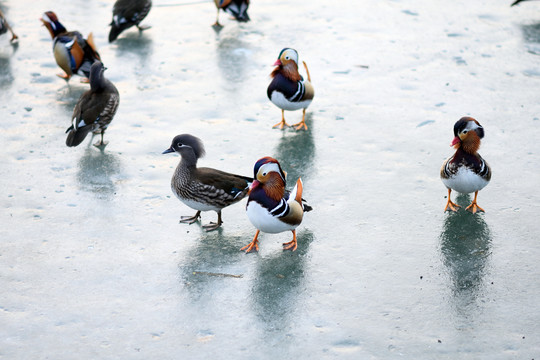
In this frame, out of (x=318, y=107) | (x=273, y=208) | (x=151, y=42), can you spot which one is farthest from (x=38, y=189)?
(x=151, y=42)

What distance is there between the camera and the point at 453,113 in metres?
7.61

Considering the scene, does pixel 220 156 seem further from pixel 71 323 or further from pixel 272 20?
pixel 272 20

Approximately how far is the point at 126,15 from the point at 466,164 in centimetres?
572

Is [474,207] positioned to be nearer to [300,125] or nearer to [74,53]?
[300,125]

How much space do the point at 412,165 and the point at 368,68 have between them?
245 cm

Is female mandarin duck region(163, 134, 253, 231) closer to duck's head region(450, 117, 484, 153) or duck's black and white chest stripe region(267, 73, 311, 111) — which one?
duck's black and white chest stripe region(267, 73, 311, 111)

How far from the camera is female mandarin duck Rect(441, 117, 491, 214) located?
5.68 metres

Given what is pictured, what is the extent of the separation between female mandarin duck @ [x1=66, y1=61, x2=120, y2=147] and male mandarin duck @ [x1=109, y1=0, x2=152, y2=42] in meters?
2.65

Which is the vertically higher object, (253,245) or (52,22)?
(52,22)

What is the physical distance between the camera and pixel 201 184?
554cm

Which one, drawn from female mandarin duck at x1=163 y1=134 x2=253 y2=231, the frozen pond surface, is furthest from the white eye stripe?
the frozen pond surface

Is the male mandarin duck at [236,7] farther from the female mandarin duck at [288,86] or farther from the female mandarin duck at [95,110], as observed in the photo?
the female mandarin duck at [95,110]

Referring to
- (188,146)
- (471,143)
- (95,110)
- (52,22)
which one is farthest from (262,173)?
(52,22)

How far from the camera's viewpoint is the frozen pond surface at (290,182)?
4.57 metres
